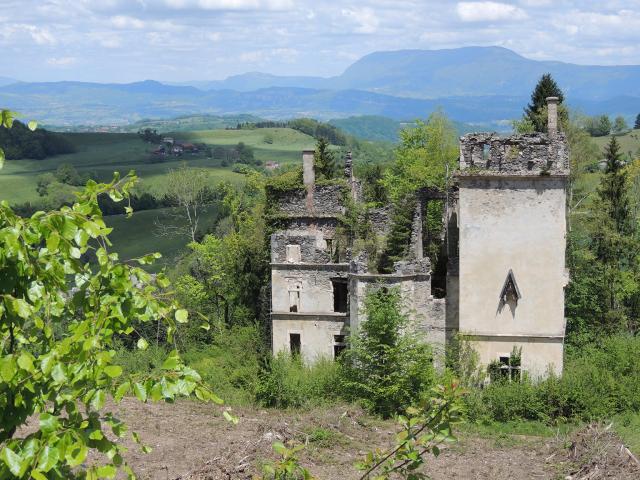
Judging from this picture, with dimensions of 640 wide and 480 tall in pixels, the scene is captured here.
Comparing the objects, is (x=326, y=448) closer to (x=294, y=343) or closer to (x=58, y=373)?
(x=294, y=343)

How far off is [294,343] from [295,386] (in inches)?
143

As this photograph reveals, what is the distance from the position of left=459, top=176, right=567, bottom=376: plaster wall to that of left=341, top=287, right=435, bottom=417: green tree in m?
2.82

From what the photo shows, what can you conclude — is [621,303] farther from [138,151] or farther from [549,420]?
[138,151]

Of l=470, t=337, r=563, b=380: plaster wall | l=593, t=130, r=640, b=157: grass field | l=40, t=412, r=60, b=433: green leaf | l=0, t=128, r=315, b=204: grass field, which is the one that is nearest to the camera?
l=40, t=412, r=60, b=433: green leaf

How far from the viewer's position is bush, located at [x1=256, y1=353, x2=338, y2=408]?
93.7ft

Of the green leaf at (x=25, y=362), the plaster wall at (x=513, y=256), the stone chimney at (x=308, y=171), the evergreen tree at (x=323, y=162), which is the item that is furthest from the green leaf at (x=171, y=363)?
the evergreen tree at (x=323, y=162)

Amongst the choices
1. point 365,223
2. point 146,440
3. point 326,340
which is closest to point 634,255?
point 365,223

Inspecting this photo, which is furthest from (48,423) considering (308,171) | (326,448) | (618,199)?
(618,199)

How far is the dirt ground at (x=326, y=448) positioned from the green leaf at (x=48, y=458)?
13236mm

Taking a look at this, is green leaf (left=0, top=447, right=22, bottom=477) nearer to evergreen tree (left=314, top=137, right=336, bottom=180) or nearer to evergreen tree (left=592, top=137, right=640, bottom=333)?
evergreen tree (left=592, top=137, right=640, bottom=333)

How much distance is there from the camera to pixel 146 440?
23.2m

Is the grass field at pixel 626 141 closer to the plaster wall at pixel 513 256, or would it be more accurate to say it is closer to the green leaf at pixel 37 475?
the plaster wall at pixel 513 256

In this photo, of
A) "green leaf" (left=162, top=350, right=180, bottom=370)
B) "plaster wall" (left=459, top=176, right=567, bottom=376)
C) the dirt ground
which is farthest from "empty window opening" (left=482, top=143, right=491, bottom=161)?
"green leaf" (left=162, top=350, right=180, bottom=370)

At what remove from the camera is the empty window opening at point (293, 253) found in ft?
104
